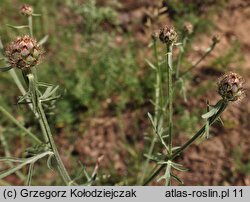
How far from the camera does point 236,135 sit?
354 centimetres

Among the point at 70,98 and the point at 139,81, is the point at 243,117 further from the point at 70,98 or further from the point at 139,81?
the point at 70,98

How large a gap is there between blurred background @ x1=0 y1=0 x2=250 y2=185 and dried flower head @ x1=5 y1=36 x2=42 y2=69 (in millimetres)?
1508

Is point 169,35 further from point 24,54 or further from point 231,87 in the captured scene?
point 24,54

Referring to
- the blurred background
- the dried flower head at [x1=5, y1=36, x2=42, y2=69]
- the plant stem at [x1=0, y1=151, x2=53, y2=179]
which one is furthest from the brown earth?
the dried flower head at [x1=5, y1=36, x2=42, y2=69]

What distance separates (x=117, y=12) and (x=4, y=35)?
136cm

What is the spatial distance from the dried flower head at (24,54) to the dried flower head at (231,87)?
2.60 ft

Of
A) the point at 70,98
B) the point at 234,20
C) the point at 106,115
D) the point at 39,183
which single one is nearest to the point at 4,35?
the point at 70,98

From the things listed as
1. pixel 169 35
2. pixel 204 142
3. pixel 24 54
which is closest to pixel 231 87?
pixel 169 35

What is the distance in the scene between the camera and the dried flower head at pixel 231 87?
5.45 ft

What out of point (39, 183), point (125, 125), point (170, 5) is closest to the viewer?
point (39, 183)

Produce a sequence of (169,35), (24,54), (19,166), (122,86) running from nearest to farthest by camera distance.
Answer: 1. (24,54)
2. (19,166)
3. (169,35)
4. (122,86)

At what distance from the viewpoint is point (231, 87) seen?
1.66 metres

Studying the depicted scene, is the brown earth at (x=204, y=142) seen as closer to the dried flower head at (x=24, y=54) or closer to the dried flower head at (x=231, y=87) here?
the dried flower head at (x=231, y=87)

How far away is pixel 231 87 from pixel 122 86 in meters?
2.38
